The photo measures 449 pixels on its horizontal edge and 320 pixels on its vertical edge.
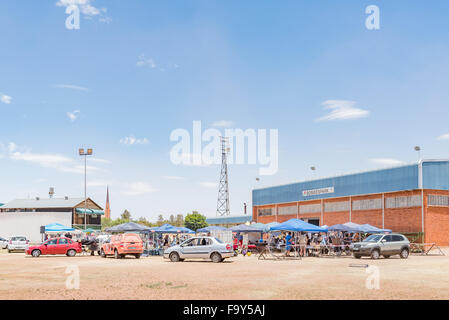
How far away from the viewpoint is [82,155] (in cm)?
6347

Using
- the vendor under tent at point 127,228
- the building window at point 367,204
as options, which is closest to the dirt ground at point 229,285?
the vendor under tent at point 127,228

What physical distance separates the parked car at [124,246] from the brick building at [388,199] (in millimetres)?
26193

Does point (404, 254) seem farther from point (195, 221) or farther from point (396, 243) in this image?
point (195, 221)

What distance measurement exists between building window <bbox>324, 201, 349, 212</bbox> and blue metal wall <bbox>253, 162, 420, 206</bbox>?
82 cm

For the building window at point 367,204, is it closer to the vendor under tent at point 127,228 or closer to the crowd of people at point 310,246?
the crowd of people at point 310,246

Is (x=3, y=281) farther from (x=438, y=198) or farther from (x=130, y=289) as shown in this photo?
(x=438, y=198)

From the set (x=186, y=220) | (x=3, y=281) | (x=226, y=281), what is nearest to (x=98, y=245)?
(x=3, y=281)

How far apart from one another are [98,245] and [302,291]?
81.9ft

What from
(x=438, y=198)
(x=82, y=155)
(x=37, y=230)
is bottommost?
(x=37, y=230)

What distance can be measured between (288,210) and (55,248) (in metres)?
37.8

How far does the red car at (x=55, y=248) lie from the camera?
3419cm

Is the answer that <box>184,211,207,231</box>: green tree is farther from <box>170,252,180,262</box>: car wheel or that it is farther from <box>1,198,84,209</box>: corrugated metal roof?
<box>170,252,180,262</box>: car wheel

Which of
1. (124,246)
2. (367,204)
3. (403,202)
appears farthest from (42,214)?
(403,202)

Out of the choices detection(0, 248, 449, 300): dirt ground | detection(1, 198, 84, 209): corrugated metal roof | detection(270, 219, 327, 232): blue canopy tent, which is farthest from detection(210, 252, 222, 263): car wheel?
detection(1, 198, 84, 209): corrugated metal roof
